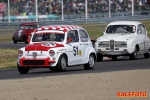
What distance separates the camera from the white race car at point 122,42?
81.3 feet

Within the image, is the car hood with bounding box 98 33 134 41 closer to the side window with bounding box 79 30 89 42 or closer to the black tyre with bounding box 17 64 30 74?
the side window with bounding box 79 30 89 42

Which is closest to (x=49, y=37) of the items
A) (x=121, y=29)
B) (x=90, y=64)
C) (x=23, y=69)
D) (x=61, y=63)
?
(x=61, y=63)

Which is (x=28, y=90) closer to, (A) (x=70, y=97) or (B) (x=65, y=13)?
(A) (x=70, y=97)

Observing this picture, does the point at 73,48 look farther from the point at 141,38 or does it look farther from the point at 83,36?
the point at 141,38

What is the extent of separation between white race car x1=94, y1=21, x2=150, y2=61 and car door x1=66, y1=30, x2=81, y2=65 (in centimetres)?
494

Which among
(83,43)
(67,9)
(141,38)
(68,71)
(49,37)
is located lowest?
(68,71)

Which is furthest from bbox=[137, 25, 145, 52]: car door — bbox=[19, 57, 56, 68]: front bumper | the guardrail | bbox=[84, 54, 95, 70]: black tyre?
the guardrail

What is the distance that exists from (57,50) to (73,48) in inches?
41.7

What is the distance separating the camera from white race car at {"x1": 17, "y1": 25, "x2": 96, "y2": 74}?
1839 cm

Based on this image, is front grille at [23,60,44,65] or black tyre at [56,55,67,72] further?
black tyre at [56,55,67,72]

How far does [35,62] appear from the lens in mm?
18422

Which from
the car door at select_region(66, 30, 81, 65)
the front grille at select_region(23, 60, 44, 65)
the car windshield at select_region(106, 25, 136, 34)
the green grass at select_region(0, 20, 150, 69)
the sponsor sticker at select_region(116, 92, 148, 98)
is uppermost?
the car windshield at select_region(106, 25, 136, 34)

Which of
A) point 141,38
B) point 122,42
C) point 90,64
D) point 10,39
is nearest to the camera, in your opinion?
point 90,64

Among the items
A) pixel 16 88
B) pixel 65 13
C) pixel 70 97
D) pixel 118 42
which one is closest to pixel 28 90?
pixel 16 88
